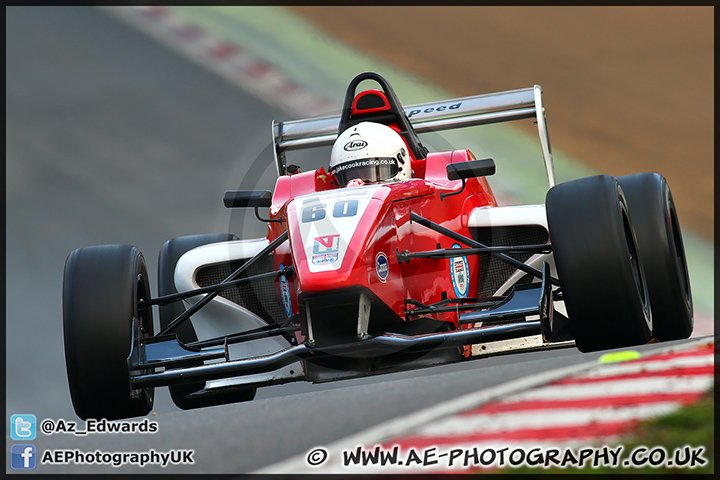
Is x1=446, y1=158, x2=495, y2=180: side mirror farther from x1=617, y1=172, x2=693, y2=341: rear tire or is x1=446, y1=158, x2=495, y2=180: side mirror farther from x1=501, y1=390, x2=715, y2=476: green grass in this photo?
x1=501, y1=390, x2=715, y2=476: green grass

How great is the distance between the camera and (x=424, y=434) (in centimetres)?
407

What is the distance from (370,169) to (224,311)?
3.92 feet

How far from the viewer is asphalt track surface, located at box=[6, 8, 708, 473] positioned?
7398 mm

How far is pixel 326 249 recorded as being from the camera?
404 cm

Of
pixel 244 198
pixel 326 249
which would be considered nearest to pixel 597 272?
pixel 326 249

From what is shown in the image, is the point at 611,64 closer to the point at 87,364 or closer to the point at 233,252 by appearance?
the point at 233,252

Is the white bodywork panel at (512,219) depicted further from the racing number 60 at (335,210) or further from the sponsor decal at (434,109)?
the sponsor decal at (434,109)

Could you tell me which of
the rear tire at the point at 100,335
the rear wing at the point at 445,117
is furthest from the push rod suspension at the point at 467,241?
the rear wing at the point at 445,117

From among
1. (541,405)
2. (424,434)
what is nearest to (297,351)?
(424,434)

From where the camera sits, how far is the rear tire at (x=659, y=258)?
4422 mm

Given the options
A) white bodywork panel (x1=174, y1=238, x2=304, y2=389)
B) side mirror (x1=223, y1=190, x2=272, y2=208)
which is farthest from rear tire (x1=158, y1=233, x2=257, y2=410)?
side mirror (x1=223, y1=190, x2=272, y2=208)

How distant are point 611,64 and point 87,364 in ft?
24.9

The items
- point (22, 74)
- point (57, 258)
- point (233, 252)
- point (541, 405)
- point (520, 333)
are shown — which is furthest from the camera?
point (22, 74)

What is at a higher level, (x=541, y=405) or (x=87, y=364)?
(x=87, y=364)
